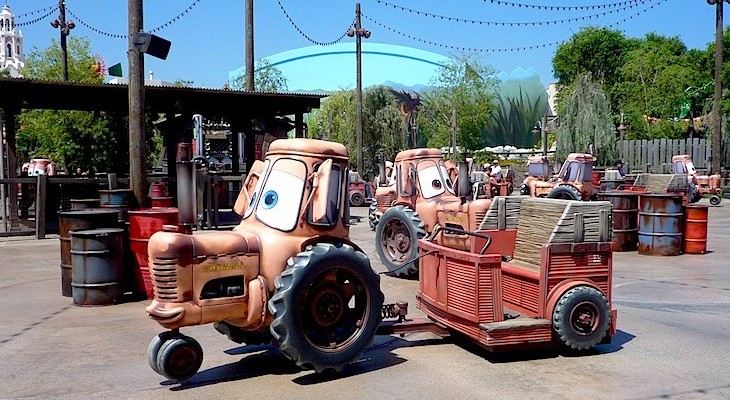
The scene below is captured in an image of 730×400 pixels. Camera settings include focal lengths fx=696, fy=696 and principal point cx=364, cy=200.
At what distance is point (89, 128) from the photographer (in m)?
27.8

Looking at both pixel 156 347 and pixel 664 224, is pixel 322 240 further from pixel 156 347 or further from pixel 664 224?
pixel 664 224

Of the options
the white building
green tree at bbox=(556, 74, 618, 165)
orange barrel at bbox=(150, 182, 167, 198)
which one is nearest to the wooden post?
orange barrel at bbox=(150, 182, 167, 198)

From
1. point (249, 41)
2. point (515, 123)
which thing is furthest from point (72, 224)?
point (515, 123)

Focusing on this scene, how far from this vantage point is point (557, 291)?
21.6 ft

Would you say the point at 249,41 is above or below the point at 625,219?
above

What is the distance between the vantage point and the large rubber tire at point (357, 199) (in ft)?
91.7

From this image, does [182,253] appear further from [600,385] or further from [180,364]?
[600,385]

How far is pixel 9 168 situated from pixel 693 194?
69.8 ft

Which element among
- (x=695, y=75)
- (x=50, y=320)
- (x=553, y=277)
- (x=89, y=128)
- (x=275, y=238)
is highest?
(x=695, y=75)

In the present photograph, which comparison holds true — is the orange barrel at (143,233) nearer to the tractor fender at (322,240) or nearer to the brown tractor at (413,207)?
the brown tractor at (413,207)

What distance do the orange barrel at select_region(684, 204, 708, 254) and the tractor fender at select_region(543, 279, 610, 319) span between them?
807 cm

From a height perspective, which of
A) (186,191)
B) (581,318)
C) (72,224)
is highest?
(186,191)

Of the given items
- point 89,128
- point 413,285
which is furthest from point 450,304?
point 89,128

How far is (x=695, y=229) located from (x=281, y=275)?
10.6 m
